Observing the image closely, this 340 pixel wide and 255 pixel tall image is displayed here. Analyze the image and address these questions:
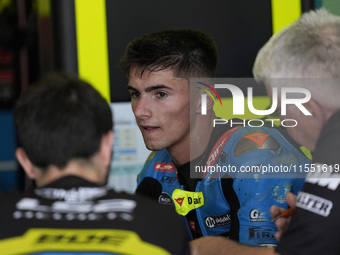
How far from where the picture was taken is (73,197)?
1.00 meters

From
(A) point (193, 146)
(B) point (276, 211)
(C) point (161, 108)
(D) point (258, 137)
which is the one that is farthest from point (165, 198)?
(B) point (276, 211)

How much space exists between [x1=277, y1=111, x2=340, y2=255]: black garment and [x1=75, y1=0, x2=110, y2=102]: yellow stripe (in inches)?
37.1

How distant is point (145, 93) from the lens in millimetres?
1838

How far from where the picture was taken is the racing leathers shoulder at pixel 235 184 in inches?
60.4

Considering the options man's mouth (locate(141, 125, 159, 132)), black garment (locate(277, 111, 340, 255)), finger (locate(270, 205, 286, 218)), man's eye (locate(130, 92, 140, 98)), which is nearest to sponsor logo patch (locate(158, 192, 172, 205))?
man's mouth (locate(141, 125, 159, 132))

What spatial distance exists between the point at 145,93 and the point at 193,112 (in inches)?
7.5

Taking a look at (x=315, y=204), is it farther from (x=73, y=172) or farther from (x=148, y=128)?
(x=148, y=128)

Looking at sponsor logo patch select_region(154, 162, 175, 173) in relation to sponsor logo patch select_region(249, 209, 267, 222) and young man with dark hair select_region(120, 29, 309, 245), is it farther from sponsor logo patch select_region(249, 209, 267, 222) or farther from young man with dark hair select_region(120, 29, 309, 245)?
sponsor logo patch select_region(249, 209, 267, 222)

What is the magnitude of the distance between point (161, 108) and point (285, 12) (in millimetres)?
688

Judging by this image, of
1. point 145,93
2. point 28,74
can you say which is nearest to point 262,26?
point 145,93

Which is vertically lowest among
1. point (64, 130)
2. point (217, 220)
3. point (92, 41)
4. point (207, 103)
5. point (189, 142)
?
point (217, 220)

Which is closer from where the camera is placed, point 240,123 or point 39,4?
point 240,123

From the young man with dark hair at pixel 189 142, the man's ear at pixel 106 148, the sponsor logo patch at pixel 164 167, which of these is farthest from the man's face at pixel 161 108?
the man's ear at pixel 106 148

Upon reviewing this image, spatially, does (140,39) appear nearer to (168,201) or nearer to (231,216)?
(168,201)
